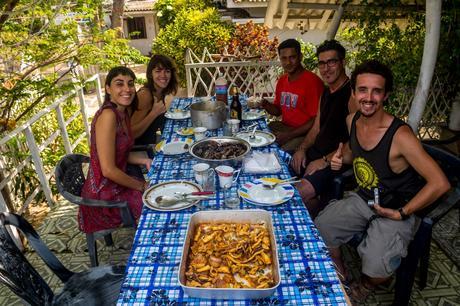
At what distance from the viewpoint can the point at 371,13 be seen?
461 cm

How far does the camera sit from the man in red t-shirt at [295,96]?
142 inches

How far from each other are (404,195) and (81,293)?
212cm

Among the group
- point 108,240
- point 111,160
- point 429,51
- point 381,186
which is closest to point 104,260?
point 108,240

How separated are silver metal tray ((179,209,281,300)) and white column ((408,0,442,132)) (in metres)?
2.35

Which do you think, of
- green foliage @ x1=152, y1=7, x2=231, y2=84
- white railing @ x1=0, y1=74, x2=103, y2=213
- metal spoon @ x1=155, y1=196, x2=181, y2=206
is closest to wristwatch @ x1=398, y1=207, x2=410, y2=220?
metal spoon @ x1=155, y1=196, x2=181, y2=206

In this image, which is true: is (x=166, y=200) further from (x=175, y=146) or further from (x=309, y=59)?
(x=309, y=59)

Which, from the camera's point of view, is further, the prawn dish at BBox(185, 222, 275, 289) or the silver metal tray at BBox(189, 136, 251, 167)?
the silver metal tray at BBox(189, 136, 251, 167)

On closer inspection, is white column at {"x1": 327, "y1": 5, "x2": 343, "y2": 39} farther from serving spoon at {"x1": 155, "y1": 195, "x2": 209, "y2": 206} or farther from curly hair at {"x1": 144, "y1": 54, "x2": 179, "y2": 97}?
serving spoon at {"x1": 155, "y1": 195, "x2": 209, "y2": 206}

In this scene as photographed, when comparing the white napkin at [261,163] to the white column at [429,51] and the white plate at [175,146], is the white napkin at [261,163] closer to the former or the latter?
the white plate at [175,146]

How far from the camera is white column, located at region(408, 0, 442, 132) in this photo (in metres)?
2.82

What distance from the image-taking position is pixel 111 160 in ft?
7.68

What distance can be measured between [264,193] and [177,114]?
1.93m

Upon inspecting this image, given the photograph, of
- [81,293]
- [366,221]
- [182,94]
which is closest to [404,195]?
[366,221]

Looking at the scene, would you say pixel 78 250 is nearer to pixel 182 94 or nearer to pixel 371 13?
pixel 371 13
